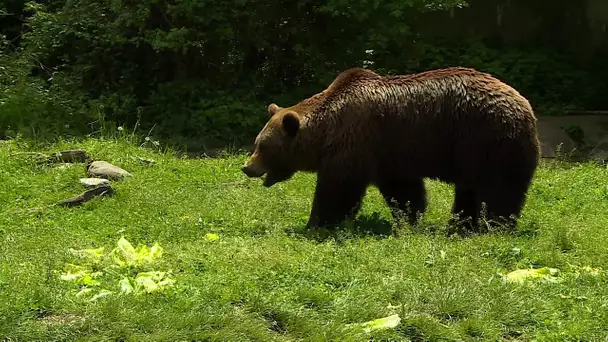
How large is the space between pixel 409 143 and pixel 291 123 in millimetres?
1100

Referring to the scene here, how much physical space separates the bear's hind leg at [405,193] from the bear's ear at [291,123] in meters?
0.96

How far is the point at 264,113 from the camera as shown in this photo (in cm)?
1324

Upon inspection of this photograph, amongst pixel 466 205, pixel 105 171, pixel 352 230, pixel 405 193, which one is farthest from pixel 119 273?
pixel 105 171

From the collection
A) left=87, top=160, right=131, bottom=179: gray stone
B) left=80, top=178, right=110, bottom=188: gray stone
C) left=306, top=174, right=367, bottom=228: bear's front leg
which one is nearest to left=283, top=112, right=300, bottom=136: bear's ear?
left=306, top=174, right=367, bottom=228: bear's front leg

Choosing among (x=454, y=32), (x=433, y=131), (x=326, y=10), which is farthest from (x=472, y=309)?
(x=454, y=32)

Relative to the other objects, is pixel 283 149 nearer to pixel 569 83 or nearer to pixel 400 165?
pixel 400 165

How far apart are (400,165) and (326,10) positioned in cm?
552

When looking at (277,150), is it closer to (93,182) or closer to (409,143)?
(409,143)

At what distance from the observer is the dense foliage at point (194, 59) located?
12945mm

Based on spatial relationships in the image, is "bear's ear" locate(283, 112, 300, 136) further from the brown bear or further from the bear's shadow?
the bear's shadow

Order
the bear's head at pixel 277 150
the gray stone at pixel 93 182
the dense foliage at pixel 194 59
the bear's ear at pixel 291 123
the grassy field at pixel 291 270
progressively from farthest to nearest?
the dense foliage at pixel 194 59 → the gray stone at pixel 93 182 → the bear's head at pixel 277 150 → the bear's ear at pixel 291 123 → the grassy field at pixel 291 270

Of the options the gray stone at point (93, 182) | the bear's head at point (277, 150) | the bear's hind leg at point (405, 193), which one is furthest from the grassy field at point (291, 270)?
the bear's head at point (277, 150)

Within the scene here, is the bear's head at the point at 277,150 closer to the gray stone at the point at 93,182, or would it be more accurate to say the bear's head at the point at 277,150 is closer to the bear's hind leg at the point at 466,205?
the bear's hind leg at the point at 466,205

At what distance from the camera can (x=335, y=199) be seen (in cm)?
773
